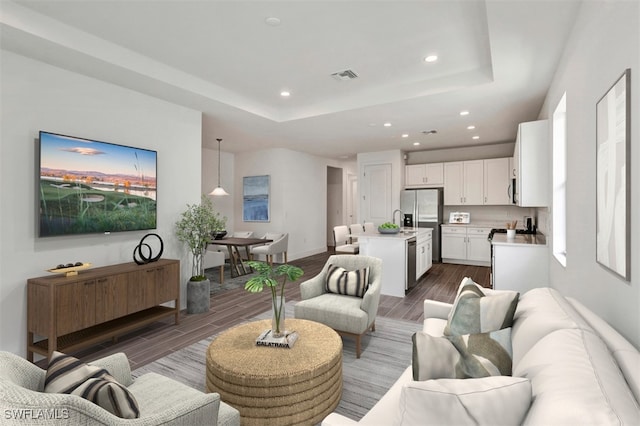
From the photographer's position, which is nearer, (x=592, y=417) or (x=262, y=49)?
(x=592, y=417)

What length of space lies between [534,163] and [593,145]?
200 cm

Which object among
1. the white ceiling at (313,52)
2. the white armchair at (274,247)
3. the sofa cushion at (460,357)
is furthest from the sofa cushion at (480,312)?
the white armchair at (274,247)

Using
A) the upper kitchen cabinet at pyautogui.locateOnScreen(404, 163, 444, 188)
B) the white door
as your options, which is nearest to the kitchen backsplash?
the upper kitchen cabinet at pyautogui.locateOnScreen(404, 163, 444, 188)

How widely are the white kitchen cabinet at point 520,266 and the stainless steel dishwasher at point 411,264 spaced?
4.00 ft

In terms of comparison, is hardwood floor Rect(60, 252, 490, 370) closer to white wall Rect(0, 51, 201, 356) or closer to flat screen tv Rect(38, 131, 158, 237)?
white wall Rect(0, 51, 201, 356)

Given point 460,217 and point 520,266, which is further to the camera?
point 460,217

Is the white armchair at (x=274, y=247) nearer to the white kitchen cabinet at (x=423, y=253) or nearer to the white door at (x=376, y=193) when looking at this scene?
the white door at (x=376, y=193)

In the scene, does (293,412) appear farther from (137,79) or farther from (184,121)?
(184,121)

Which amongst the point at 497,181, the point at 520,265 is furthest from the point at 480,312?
the point at 497,181

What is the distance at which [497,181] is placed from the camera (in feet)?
22.5

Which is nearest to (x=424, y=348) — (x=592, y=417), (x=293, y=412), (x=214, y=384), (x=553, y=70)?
(x=592, y=417)

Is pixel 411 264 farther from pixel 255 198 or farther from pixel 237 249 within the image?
pixel 255 198

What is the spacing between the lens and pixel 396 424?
0.99 meters

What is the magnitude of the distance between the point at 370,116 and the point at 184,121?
264 cm
